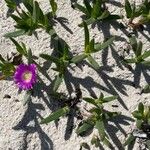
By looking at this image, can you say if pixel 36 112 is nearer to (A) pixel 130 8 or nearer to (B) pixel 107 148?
(B) pixel 107 148

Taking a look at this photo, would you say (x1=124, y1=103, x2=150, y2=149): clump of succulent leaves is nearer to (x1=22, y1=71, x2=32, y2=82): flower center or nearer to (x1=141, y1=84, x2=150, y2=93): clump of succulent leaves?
(x1=141, y1=84, x2=150, y2=93): clump of succulent leaves

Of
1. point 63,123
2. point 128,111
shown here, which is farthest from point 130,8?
point 63,123

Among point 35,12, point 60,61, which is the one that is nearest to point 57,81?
point 60,61

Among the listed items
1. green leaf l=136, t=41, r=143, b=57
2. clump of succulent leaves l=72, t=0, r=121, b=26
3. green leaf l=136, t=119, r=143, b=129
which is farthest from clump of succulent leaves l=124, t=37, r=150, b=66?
green leaf l=136, t=119, r=143, b=129

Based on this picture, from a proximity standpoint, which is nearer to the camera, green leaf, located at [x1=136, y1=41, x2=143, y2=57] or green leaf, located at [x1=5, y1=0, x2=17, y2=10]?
green leaf, located at [x1=136, y1=41, x2=143, y2=57]

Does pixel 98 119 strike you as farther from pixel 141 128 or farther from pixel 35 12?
pixel 35 12

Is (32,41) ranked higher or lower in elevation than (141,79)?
higher
